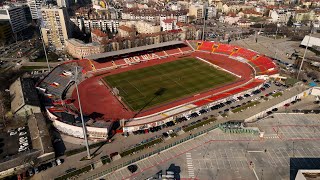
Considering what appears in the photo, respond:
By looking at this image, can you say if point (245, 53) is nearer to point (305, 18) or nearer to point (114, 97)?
point (114, 97)

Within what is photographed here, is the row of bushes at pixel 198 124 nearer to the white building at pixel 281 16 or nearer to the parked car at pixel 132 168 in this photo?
the parked car at pixel 132 168

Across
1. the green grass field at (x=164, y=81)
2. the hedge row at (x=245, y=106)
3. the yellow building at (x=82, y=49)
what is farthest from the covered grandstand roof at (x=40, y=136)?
the yellow building at (x=82, y=49)

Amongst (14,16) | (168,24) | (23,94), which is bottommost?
(23,94)

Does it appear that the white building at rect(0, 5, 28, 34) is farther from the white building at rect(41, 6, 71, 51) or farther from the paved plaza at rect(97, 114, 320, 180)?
the paved plaza at rect(97, 114, 320, 180)

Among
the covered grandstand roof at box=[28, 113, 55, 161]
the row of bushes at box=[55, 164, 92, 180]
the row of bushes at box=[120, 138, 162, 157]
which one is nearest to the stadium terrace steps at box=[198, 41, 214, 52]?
the row of bushes at box=[120, 138, 162, 157]

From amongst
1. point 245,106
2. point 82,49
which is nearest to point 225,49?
point 245,106
